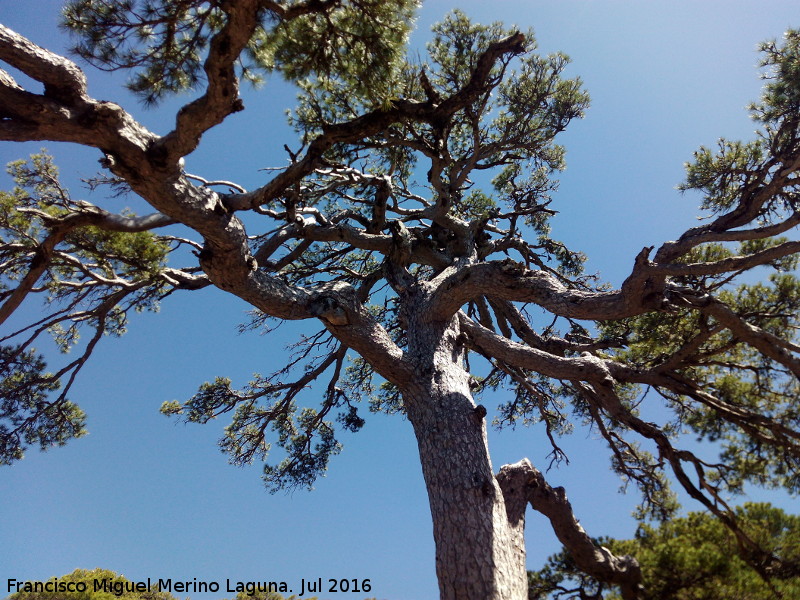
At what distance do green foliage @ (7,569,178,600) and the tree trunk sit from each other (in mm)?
6200

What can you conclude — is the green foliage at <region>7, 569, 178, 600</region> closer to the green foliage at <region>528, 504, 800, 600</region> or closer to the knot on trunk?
the knot on trunk

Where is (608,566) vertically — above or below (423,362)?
below

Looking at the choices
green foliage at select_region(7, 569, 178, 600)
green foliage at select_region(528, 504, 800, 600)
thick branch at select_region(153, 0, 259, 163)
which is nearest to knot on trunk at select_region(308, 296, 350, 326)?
thick branch at select_region(153, 0, 259, 163)

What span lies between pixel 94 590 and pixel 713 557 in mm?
8150

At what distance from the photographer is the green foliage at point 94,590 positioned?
721cm

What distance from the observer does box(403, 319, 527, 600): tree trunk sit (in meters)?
3.30

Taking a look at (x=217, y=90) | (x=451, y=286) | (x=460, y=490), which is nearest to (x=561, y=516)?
(x=460, y=490)

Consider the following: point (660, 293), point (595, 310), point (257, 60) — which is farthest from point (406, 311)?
point (257, 60)

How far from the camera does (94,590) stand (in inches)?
291

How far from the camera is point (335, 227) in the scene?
5746 mm

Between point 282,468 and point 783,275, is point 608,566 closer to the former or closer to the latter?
point 783,275

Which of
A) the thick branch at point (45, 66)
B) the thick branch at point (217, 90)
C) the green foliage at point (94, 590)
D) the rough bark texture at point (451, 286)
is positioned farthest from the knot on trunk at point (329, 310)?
the green foliage at point (94, 590)

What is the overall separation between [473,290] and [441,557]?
237 cm

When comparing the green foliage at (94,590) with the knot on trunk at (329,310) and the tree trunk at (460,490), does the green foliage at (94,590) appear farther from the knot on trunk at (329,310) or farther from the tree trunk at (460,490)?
the tree trunk at (460,490)
